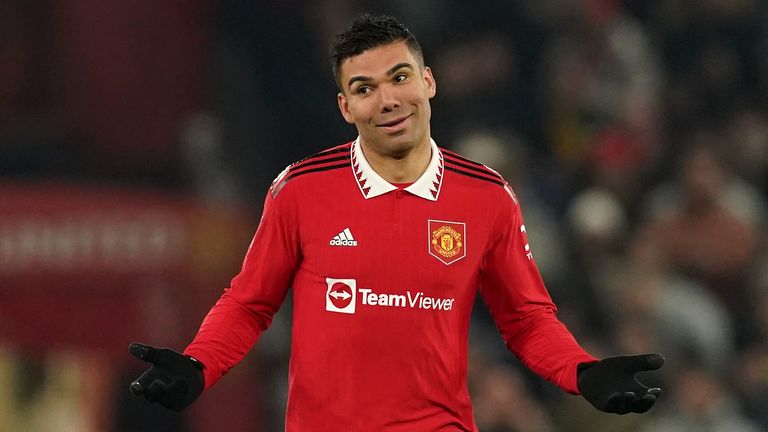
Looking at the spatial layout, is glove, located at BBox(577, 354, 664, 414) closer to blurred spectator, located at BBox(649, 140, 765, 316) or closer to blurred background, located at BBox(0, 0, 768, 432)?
blurred background, located at BBox(0, 0, 768, 432)

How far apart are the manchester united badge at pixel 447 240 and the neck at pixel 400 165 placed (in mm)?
131

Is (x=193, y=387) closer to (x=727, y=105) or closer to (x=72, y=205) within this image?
(x=72, y=205)

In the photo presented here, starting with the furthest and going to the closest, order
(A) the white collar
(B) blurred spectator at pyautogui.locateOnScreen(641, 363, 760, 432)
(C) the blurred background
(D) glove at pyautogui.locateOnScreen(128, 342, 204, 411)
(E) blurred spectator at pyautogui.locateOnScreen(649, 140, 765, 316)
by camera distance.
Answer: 1. (E) blurred spectator at pyautogui.locateOnScreen(649, 140, 765, 316)
2. (C) the blurred background
3. (B) blurred spectator at pyautogui.locateOnScreen(641, 363, 760, 432)
4. (A) the white collar
5. (D) glove at pyautogui.locateOnScreen(128, 342, 204, 411)

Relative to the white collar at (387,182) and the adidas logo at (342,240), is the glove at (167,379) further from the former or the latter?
the white collar at (387,182)

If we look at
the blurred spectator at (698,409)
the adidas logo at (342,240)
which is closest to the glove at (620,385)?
the adidas logo at (342,240)

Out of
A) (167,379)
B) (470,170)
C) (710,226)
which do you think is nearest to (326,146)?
(710,226)

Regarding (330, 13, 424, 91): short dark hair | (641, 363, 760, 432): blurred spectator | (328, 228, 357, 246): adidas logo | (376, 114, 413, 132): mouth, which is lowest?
(641, 363, 760, 432): blurred spectator

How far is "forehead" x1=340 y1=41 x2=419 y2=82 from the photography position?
9.87ft

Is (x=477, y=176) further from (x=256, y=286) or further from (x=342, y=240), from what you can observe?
(x=256, y=286)

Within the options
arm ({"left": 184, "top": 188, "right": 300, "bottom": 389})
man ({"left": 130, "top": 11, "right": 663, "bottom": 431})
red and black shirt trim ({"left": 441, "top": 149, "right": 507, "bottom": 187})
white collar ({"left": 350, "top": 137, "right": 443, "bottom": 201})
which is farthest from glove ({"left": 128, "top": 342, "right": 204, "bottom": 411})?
red and black shirt trim ({"left": 441, "top": 149, "right": 507, "bottom": 187})

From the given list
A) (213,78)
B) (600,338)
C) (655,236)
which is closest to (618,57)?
(655,236)

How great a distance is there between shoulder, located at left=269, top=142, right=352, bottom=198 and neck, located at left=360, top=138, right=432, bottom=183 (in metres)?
0.09

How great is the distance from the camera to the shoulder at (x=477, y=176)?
3121 mm

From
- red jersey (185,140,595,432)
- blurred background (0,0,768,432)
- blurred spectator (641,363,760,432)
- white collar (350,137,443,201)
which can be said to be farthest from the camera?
blurred background (0,0,768,432)
